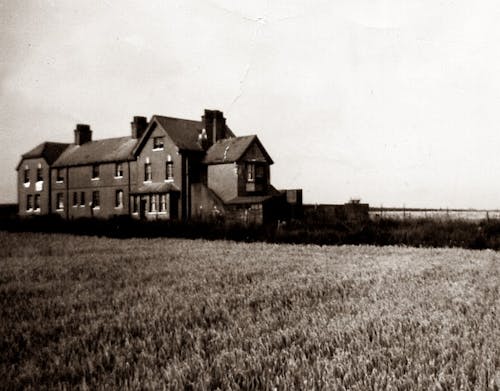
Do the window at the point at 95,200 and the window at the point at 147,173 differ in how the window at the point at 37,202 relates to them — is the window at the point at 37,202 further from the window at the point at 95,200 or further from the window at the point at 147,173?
the window at the point at 147,173

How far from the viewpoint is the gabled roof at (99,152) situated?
53.7 metres

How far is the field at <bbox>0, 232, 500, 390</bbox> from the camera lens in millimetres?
4883

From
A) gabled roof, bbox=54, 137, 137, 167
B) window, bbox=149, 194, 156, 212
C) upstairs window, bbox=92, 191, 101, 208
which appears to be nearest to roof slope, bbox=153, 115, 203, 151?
window, bbox=149, 194, 156, 212

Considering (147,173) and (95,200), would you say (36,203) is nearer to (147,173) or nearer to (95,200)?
Answer: (95,200)

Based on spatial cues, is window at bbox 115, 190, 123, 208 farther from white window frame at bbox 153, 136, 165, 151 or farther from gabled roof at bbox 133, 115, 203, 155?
white window frame at bbox 153, 136, 165, 151

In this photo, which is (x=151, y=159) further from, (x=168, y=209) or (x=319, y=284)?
(x=319, y=284)

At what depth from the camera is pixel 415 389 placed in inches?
171

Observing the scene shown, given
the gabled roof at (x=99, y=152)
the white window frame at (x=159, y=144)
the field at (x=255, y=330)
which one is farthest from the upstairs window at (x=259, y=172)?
the field at (x=255, y=330)

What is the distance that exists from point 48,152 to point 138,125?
14.5m

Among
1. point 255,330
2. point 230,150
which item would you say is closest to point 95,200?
point 230,150

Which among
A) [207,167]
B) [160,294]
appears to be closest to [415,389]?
[160,294]

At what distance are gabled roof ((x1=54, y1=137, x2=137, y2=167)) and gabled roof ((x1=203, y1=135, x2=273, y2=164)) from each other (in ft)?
29.7

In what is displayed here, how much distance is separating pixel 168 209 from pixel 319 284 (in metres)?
37.1

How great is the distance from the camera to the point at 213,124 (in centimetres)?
4984
